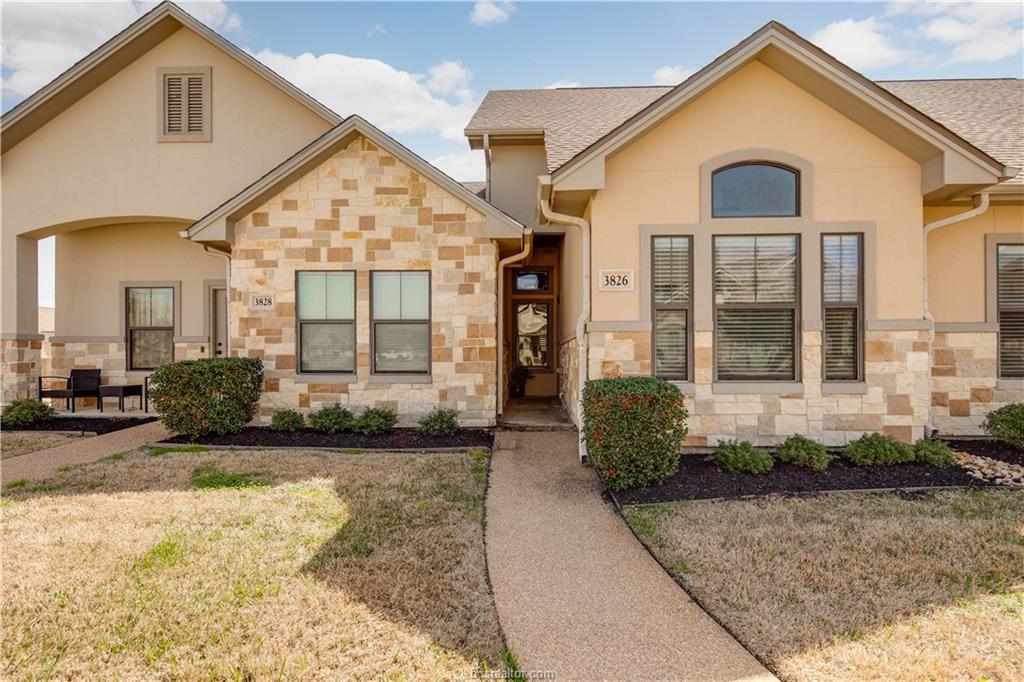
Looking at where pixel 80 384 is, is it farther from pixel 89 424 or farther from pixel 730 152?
pixel 730 152

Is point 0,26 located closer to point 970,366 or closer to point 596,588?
point 596,588

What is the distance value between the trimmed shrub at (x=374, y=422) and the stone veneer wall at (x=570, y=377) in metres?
2.96

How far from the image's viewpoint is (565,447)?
25.0ft

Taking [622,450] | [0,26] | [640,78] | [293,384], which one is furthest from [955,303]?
[0,26]

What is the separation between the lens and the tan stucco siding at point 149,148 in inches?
418

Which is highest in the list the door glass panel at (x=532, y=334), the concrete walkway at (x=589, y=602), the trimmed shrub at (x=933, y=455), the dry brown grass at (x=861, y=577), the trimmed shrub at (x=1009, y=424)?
the door glass panel at (x=532, y=334)

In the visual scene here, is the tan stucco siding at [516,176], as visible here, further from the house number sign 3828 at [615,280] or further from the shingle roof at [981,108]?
the shingle roof at [981,108]

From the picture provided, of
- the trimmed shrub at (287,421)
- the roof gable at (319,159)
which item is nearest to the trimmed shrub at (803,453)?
the roof gable at (319,159)

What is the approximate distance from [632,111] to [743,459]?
290 inches

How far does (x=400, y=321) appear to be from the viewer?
8828 millimetres

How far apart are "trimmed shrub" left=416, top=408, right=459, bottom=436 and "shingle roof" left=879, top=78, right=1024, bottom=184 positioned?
7.70 m

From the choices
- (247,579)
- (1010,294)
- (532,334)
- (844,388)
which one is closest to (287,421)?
(247,579)

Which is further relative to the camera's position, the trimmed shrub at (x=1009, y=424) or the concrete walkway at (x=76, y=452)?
the trimmed shrub at (x=1009, y=424)

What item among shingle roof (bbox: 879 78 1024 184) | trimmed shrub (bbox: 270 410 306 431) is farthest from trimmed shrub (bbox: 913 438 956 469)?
trimmed shrub (bbox: 270 410 306 431)
